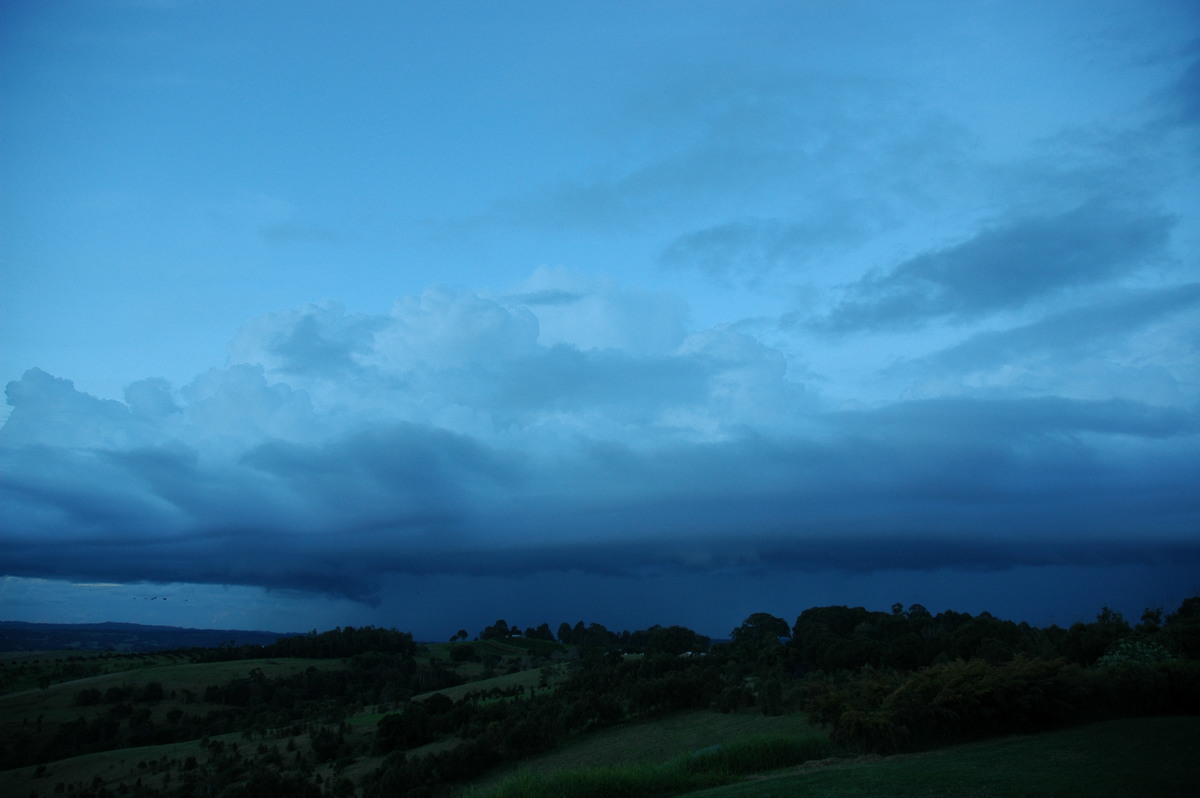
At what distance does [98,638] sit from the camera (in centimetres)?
11038

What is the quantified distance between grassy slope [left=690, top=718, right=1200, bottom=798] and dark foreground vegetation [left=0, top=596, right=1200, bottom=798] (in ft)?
5.25

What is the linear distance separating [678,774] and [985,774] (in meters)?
8.89

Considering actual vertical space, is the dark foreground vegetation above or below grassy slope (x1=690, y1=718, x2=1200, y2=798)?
below

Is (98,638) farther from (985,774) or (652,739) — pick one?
(985,774)

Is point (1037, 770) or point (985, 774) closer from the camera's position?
point (1037, 770)

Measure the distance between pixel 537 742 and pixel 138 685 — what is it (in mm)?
48836

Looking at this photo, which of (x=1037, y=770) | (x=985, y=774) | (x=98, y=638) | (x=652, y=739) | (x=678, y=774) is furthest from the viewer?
(x=98, y=638)

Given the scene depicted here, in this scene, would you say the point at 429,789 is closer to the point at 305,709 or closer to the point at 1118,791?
the point at 1118,791

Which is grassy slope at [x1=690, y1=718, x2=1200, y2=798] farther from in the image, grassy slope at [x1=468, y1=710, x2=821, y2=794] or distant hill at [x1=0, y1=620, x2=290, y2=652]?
distant hill at [x1=0, y1=620, x2=290, y2=652]

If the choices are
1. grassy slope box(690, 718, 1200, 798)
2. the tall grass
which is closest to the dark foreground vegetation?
the tall grass

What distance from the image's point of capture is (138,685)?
6938cm

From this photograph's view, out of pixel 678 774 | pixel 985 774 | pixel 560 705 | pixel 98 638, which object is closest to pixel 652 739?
pixel 560 705

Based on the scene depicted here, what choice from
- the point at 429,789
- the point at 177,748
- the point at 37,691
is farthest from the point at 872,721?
the point at 37,691

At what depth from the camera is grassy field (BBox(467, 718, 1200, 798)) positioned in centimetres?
1398
